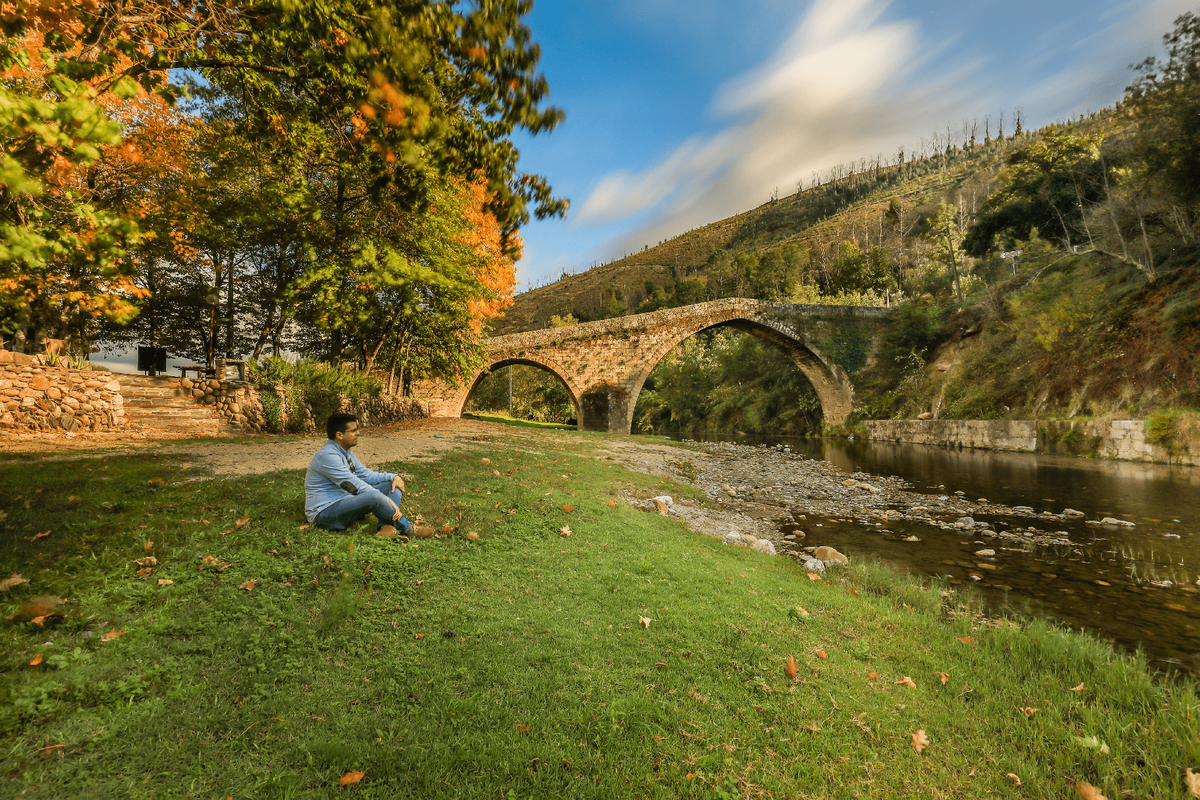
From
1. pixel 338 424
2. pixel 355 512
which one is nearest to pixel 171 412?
pixel 338 424

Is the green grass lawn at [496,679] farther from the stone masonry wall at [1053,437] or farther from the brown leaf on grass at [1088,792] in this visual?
the stone masonry wall at [1053,437]

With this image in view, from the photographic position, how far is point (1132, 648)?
142 inches

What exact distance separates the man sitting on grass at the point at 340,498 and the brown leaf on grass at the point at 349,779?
93.8 inches

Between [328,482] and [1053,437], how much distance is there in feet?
66.3

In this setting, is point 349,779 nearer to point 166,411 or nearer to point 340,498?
point 340,498

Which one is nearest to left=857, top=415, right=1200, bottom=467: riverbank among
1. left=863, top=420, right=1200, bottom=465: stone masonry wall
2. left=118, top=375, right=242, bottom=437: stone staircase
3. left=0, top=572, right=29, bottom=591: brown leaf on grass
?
left=863, top=420, right=1200, bottom=465: stone masonry wall

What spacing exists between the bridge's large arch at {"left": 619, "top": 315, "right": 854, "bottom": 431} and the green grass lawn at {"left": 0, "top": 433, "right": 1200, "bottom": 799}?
22.7 m

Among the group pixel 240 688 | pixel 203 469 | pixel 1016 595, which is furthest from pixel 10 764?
pixel 1016 595

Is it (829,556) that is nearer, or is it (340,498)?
(340,498)

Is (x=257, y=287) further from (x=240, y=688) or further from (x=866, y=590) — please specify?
(x=866, y=590)

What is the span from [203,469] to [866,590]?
24.3ft

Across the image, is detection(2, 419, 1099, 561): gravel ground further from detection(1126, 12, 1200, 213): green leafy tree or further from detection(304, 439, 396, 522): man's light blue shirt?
detection(1126, 12, 1200, 213): green leafy tree

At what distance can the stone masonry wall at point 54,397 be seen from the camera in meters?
7.60

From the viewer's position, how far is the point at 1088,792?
1.96m
